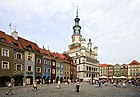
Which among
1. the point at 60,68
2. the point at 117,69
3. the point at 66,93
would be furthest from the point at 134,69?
the point at 66,93

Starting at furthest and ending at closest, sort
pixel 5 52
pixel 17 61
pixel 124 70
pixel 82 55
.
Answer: pixel 124 70 < pixel 82 55 < pixel 17 61 < pixel 5 52

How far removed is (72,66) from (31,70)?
126 ft

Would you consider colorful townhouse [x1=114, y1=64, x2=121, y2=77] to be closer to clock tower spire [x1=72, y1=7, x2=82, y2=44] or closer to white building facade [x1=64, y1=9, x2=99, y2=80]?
white building facade [x1=64, y1=9, x2=99, y2=80]

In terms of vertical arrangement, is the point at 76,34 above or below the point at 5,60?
above

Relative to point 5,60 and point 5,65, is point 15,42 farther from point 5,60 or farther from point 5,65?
point 5,65

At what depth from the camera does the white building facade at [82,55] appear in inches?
3908

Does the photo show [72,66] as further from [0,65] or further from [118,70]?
[118,70]

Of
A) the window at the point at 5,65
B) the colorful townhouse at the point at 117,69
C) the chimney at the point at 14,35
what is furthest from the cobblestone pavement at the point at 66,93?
the colorful townhouse at the point at 117,69

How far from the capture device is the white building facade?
9927 cm

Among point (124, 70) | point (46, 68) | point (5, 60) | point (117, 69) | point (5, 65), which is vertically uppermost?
point (5, 60)

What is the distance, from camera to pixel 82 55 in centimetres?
9906

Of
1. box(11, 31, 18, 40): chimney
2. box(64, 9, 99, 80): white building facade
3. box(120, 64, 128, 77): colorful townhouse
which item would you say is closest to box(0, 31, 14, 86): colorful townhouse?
box(11, 31, 18, 40): chimney

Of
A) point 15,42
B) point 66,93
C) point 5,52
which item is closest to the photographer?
point 66,93

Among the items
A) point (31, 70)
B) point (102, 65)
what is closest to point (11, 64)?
point (31, 70)
